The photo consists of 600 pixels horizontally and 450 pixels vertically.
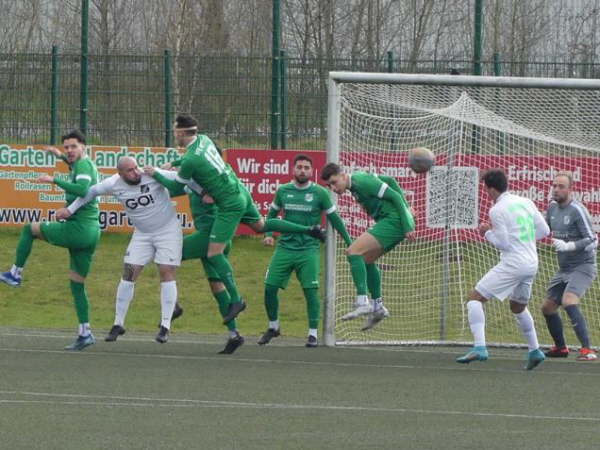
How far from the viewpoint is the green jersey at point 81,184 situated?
14.6m

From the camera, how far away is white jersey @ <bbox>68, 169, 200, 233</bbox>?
581 inches

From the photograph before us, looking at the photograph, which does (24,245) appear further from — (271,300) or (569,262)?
(569,262)

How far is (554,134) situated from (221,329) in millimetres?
4654

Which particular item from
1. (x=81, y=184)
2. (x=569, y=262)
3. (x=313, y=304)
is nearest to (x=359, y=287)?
(x=313, y=304)

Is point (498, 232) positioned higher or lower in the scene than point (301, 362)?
higher

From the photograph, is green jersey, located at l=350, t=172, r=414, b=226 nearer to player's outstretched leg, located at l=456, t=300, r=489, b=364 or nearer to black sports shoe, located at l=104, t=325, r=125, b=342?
player's outstretched leg, located at l=456, t=300, r=489, b=364

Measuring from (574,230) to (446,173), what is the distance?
3172 mm

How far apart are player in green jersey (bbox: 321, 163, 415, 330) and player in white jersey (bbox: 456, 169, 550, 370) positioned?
2.01 m

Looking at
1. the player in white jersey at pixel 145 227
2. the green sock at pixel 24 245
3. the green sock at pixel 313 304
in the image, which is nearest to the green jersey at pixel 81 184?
the player in white jersey at pixel 145 227

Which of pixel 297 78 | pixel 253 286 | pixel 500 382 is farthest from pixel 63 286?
pixel 500 382

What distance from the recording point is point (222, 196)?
1490 centimetres

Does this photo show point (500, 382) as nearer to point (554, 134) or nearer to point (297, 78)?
point (554, 134)

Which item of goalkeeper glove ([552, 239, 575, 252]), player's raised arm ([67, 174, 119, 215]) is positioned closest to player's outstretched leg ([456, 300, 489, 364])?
goalkeeper glove ([552, 239, 575, 252])

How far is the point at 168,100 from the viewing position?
2420 centimetres
